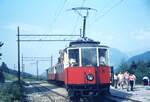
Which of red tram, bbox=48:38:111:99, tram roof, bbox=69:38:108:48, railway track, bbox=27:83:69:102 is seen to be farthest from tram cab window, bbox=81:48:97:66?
railway track, bbox=27:83:69:102

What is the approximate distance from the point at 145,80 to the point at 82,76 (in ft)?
61.0

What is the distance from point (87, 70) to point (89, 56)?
91cm

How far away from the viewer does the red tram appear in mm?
20656

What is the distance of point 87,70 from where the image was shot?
20.6m

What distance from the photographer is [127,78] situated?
31578 millimetres

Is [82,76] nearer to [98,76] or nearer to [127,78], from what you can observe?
[98,76]

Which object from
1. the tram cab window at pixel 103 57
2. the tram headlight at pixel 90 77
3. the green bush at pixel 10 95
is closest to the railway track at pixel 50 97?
the green bush at pixel 10 95

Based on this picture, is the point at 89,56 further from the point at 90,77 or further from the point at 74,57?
the point at 90,77

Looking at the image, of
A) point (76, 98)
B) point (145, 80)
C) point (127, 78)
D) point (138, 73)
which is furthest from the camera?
point (138, 73)

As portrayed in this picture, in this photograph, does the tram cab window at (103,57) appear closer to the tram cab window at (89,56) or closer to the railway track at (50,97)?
the tram cab window at (89,56)

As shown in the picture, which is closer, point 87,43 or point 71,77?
point 71,77

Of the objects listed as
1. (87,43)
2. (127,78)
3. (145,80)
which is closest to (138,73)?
(145,80)

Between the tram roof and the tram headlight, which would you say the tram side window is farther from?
the tram headlight

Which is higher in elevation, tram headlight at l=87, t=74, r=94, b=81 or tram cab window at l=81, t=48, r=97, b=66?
tram cab window at l=81, t=48, r=97, b=66
